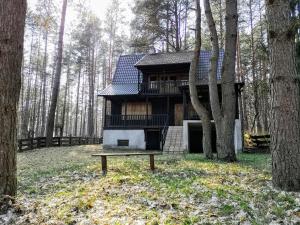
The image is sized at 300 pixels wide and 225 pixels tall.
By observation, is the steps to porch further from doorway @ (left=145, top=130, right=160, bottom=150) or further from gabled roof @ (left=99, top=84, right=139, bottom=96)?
gabled roof @ (left=99, top=84, right=139, bottom=96)

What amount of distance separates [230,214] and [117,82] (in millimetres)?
21709

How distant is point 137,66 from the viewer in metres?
22.5

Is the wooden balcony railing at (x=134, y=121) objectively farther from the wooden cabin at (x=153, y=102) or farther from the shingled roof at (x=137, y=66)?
the shingled roof at (x=137, y=66)

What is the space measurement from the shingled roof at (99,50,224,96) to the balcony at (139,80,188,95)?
0.75 meters

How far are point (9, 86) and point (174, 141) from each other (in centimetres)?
1407

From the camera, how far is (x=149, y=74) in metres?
24.2

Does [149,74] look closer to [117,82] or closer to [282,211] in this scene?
[117,82]

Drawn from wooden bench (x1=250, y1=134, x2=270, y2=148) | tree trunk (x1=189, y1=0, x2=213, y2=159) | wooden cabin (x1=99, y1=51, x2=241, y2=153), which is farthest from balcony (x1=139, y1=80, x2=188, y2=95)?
tree trunk (x1=189, y1=0, x2=213, y2=159)

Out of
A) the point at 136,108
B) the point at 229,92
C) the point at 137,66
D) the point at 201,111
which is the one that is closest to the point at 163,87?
the point at 137,66

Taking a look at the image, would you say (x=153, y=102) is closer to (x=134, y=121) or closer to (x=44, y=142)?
(x=134, y=121)

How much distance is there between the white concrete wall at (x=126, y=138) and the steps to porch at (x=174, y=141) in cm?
265

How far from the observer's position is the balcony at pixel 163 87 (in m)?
22.1

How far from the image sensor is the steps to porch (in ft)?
54.6

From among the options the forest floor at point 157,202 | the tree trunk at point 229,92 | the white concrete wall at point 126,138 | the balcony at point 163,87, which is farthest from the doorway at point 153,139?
the forest floor at point 157,202
